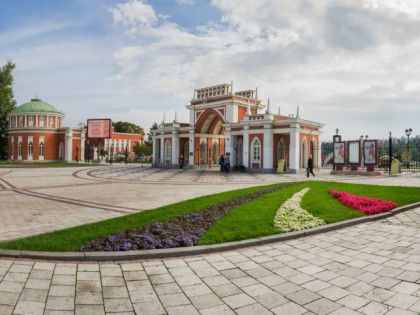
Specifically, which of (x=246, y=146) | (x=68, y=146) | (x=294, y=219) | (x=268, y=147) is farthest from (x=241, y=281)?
(x=68, y=146)

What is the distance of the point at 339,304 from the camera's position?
13.2 ft

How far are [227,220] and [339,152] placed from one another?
25.3 metres

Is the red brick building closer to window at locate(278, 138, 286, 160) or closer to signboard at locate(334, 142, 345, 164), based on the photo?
window at locate(278, 138, 286, 160)

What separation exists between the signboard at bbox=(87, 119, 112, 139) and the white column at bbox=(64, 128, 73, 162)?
5.09 meters

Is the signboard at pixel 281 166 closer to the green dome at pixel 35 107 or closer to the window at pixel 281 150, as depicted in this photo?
the window at pixel 281 150

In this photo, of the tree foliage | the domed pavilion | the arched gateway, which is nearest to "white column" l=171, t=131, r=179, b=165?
the arched gateway

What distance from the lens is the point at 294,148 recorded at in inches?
1212

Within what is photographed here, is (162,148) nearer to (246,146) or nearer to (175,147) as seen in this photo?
(175,147)

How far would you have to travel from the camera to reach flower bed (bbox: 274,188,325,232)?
7.62 m

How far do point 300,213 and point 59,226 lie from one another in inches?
244

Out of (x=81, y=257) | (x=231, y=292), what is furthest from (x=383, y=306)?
(x=81, y=257)

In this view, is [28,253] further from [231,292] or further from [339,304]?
[339,304]

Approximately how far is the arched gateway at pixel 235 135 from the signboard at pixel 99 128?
15414 mm

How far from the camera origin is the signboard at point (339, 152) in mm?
30031
